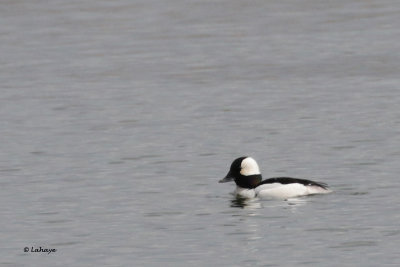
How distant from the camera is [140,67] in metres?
35.6

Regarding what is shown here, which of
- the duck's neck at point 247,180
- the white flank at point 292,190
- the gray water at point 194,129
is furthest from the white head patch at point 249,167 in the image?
the white flank at point 292,190

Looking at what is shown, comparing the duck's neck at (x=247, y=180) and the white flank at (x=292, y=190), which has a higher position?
the white flank at (x=292, y=190)

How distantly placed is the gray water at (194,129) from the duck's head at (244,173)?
33 centimetres

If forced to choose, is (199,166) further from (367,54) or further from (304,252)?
(367,54)

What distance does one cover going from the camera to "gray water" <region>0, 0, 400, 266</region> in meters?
18.5

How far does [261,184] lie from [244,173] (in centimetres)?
56

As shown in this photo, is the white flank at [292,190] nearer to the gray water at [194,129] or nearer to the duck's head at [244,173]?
the gray water at [194,129]

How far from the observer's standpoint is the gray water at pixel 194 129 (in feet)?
60.6

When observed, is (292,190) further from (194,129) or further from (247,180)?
(194,129)

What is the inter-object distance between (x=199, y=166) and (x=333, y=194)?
341 cm

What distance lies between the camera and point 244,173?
22547 mm

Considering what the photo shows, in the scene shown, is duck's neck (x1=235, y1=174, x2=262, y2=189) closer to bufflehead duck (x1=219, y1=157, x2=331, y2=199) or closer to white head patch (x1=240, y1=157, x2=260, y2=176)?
bufflehead duck (x1=219, y1=157, x2=331, y2=199)

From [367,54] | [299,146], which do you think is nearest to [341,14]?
[367,54]

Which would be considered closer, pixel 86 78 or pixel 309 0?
pixel 86 78
